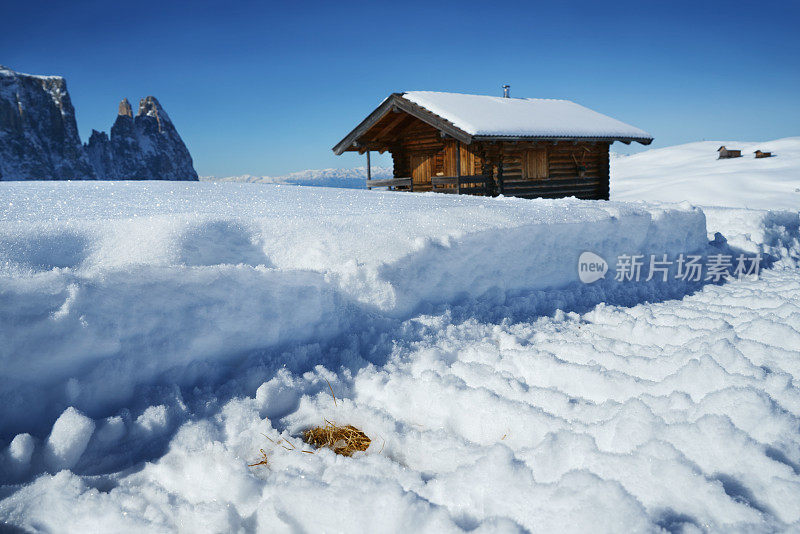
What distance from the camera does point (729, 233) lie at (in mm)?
6426

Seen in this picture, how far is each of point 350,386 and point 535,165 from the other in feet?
43.1

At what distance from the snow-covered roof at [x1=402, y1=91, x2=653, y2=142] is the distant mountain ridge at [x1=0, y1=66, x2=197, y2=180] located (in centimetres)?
10765

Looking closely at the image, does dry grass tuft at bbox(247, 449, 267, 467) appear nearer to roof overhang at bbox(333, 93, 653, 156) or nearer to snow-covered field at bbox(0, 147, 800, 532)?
snow-covered field at bbox(0, 147, 800, 532)

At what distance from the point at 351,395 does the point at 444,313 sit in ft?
3.30

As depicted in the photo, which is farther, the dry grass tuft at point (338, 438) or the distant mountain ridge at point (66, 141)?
the distant mountain ridge at point (66, 141)

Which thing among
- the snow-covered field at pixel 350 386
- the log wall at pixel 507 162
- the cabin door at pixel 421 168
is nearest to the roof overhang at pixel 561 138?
the log wall at pixel 507 162

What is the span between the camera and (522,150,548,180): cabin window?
44.8ft

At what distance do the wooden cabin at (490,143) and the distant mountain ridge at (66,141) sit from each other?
105858 mm

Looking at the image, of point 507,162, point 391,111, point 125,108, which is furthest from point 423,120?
point 125,108

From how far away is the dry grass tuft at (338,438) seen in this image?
5.86ft

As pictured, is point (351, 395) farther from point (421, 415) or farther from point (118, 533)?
point (118, 533)

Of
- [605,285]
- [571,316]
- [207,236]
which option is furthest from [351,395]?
[605,285]

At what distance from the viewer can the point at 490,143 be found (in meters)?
12.5

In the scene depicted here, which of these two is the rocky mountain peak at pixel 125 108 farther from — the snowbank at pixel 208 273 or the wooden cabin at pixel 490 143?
the snowbank at pixel 208 273
